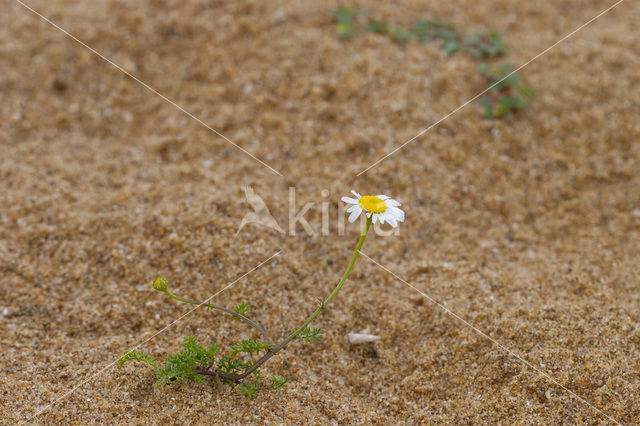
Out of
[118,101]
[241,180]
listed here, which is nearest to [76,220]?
[241,180]

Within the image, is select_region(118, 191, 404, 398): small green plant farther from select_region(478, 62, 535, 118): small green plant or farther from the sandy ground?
select_region(478, 62, 535, 118): small green plant

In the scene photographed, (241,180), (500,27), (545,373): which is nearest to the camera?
(545,373)

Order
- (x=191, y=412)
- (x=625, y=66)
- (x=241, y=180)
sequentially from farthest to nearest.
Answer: (x=625, y=66) < (x=241, y=180) < (x=191, y=412)

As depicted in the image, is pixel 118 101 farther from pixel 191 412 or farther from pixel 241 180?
pixel 191 412

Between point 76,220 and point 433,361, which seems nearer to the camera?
point 433,361

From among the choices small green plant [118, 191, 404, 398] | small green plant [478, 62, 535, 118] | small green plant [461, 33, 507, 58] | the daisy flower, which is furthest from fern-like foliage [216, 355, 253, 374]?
small green plant [461, 33, 507, 58]

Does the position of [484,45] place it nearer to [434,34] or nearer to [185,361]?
[434,34]

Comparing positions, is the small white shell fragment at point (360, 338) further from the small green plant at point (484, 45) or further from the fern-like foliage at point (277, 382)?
the small green plant at point (484, 45)
